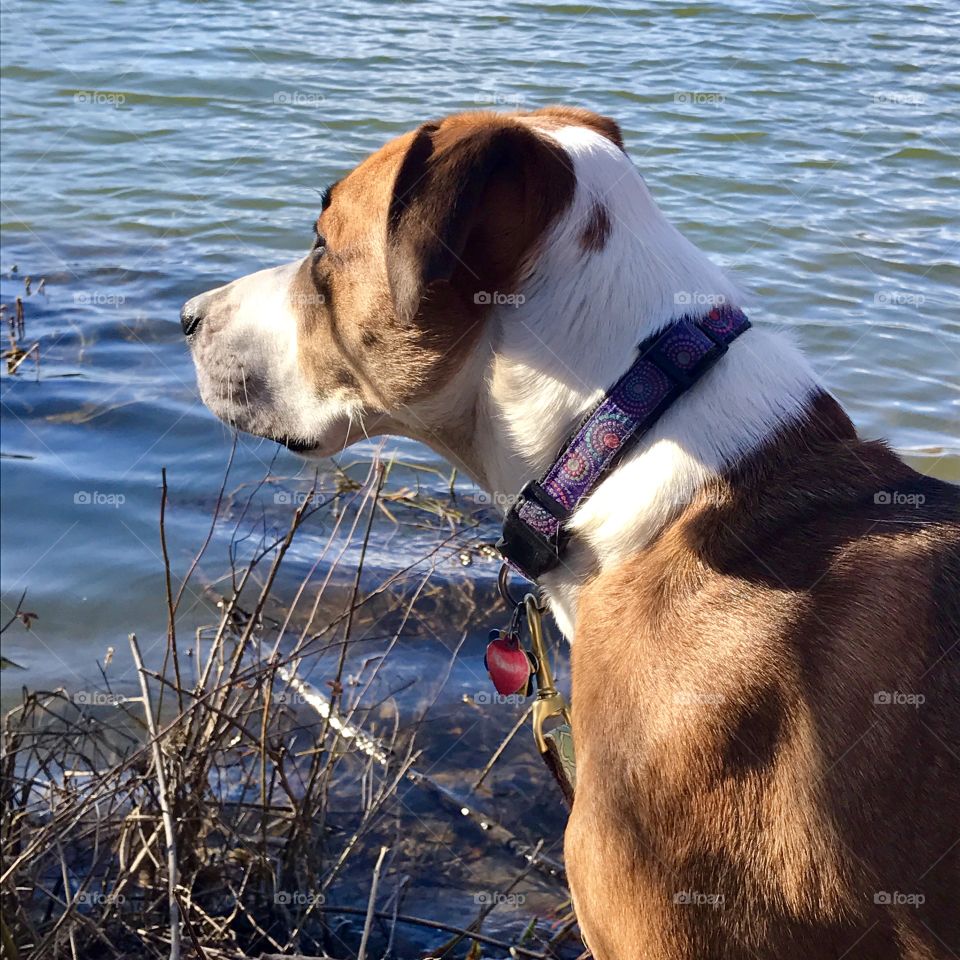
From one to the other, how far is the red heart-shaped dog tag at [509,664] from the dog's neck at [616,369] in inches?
14.4

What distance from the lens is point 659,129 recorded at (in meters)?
9.96

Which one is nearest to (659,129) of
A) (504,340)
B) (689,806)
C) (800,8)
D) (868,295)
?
(868,295)

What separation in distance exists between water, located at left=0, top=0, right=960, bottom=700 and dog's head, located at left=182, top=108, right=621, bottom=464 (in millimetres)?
2000

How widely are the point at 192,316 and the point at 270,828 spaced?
1.68 meters

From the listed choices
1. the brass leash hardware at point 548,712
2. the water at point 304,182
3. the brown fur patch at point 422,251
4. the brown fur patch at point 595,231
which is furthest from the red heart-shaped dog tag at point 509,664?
the water at point 304,182

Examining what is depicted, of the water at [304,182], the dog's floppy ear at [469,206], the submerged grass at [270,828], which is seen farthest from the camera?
the water at [304,182]

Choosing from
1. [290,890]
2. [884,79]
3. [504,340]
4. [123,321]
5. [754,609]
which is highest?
[504,340]

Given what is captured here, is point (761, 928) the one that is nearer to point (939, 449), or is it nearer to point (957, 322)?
point (939, 449)

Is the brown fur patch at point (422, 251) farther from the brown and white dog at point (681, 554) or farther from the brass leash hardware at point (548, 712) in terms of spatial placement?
the brass leash hardware at point (548, 712)

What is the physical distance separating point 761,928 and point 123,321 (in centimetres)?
662

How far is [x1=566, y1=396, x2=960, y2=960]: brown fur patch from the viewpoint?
228 cm

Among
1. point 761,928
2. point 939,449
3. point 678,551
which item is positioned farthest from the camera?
point 939,449

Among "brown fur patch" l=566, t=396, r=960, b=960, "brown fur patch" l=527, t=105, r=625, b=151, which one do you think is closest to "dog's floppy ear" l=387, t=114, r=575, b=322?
"brown fur patch" l=527, t=105, r=625, b=151

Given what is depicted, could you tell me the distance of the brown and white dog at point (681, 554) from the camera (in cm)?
229
